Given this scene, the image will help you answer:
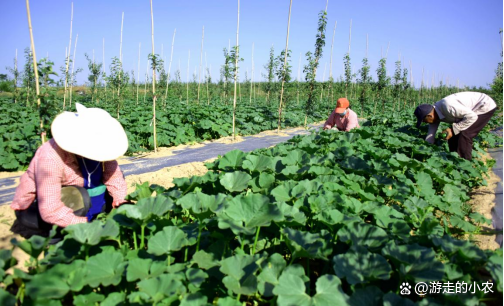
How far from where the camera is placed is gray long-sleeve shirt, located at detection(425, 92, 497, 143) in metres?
5.28

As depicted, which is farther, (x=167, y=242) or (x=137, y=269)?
(x=167, y=242)

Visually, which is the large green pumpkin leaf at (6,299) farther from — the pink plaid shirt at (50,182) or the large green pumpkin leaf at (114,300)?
the pink plaid shirt at (50,182)

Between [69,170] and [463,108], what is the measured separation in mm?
5555

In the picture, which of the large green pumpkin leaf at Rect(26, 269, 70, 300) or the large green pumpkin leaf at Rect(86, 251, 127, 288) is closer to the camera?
the large green pumpkin leaf at Rect(26, 269, 70, 300)

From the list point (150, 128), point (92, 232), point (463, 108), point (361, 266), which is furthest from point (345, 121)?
point (92, 232)

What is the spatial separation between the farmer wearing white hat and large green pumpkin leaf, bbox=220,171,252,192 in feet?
2.80

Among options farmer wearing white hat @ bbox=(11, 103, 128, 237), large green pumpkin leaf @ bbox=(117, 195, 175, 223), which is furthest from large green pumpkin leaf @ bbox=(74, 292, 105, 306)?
farmer wearing white hat @ bbox=(11, 103, 128, 237)

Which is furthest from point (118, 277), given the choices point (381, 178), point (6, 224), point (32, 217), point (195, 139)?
point (195, 139)

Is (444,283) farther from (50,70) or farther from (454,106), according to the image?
(50,70)

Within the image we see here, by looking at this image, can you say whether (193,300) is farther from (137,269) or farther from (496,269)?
(496,269)

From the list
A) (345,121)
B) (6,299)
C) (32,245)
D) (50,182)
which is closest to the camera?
(6,299)

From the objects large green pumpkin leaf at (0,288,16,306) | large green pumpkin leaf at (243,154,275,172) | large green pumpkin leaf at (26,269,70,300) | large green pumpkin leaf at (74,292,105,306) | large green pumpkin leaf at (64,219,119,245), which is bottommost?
large green pumpkin leaf at (74,292,105,306)

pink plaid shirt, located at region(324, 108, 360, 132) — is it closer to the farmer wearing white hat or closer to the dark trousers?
the dark trousers

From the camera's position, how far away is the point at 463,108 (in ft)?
17.3
